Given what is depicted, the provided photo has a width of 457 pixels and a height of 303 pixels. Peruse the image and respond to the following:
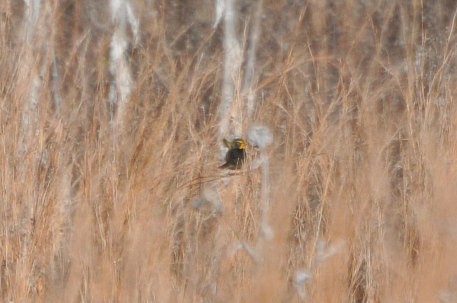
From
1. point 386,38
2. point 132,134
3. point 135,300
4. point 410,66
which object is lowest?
point 135,300

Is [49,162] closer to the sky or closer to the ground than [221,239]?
closer to the sky

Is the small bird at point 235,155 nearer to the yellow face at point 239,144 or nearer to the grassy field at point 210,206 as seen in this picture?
the yellow face at point 239,144

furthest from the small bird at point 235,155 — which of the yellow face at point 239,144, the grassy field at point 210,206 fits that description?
the grassy field at point 210,206

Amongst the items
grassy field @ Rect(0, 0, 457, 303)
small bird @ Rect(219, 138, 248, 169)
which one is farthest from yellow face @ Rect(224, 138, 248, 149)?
grassy field @ Rect(0, 0, 457, 303)

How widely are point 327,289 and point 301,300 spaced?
0.13m

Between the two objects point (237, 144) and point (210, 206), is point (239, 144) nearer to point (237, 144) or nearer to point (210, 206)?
point (237, 144)

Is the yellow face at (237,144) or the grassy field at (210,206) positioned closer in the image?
the yellow face at (237,144)

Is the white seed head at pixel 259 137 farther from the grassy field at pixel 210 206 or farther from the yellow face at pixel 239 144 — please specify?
the grassy field at pixel 210 206

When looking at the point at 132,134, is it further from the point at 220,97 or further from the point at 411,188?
the point at 220,97

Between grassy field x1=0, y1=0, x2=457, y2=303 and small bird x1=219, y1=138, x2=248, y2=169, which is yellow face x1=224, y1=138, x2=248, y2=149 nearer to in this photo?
small bird x1=219, y1=138, x2=248, y2=169

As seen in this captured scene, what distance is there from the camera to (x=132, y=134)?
7.06 feet

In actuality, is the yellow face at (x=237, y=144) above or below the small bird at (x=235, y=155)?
above

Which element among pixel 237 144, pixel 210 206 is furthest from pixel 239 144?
pixel 210 206

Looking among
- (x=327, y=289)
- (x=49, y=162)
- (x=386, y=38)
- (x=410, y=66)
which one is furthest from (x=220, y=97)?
(x=327, y=289)
